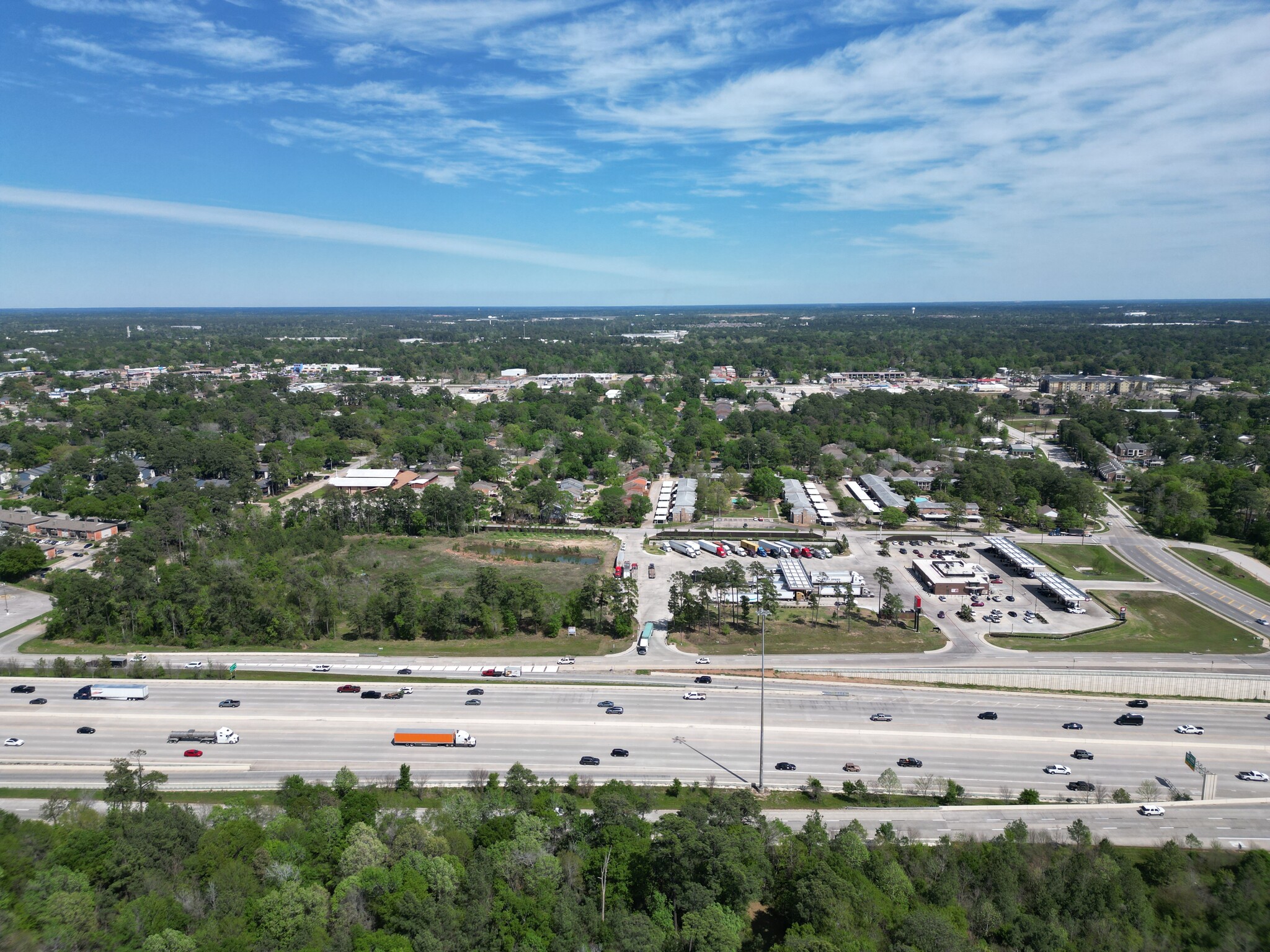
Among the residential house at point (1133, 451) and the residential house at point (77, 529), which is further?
the residential house at point (1133, 451)

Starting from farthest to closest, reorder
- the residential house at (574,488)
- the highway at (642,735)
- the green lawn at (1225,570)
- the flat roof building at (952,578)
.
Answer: the residential house at (574,488) → the green lawn at (1225,570) → the flat roof building at (952,578) → the highway at (642,735)

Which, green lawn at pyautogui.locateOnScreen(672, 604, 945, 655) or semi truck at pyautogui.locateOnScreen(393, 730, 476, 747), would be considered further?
green lawn at pyautogui.locateOnScreen(672, 604, 945, 655)

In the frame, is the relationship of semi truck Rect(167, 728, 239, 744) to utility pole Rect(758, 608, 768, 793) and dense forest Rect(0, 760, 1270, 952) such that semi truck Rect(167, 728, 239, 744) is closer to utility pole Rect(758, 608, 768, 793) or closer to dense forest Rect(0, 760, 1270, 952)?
dense forest Rect(0, 760, 1270, 952)

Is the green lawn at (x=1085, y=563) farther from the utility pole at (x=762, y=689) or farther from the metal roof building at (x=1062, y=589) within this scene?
the utility pole at (x=762, y=689)

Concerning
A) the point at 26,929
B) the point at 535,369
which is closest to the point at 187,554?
the point at 26,929

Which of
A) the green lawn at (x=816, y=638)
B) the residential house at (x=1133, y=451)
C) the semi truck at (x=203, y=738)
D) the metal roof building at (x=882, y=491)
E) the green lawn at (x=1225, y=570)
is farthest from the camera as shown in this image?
the residential house at (x=1133, y=451)

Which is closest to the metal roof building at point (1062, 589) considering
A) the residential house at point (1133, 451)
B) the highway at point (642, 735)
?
the highway at point (642, 735)

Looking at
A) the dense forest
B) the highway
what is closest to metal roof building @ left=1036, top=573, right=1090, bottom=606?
the highway
